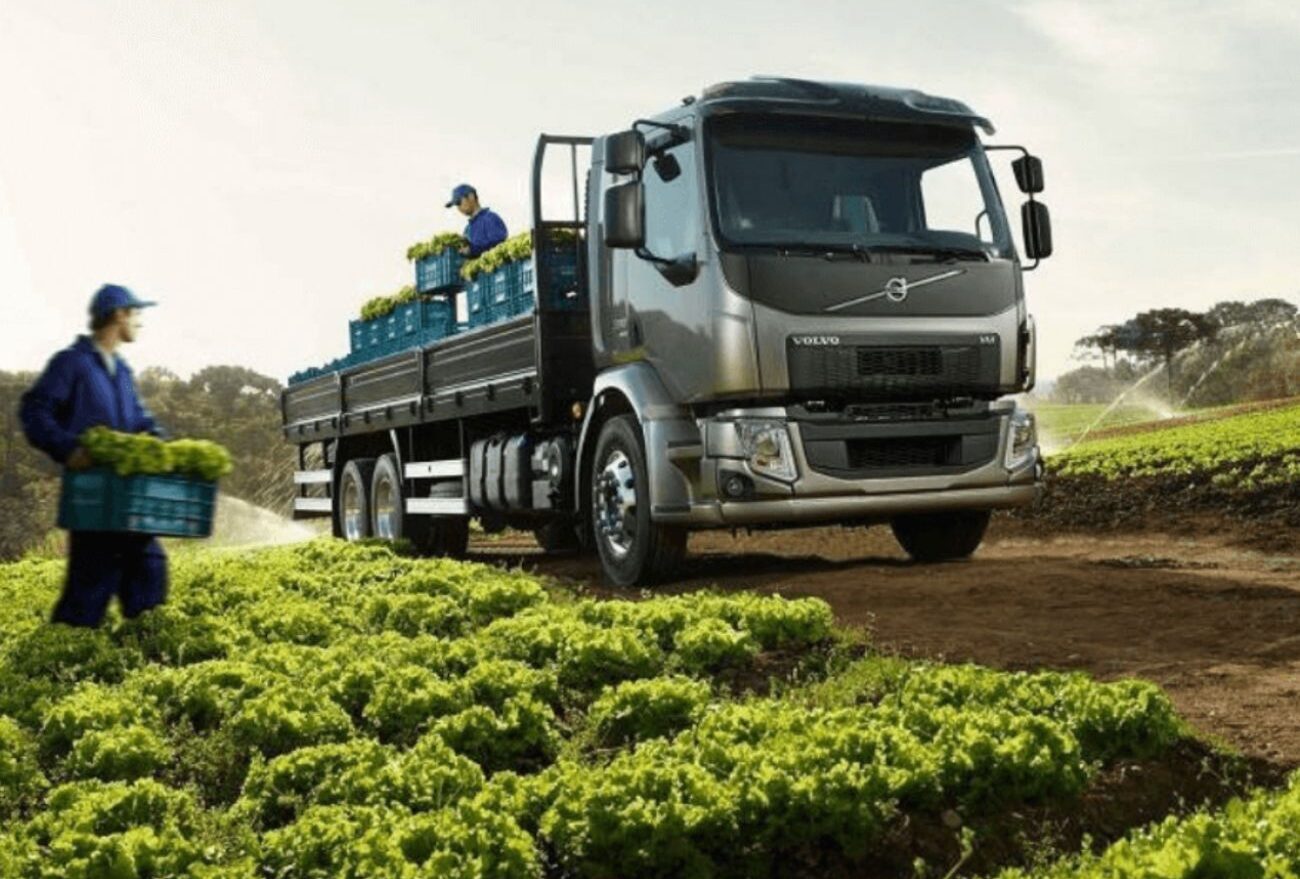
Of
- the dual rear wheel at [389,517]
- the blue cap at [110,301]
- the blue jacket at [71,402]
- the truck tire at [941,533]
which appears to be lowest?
the truck tire at [941,533]

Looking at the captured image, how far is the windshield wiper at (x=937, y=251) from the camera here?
10.9 m

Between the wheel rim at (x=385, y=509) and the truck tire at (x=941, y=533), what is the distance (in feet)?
20.4

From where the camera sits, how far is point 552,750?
272 inches

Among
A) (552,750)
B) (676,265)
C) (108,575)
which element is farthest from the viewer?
(676,265)

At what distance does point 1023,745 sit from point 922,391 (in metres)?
5.61

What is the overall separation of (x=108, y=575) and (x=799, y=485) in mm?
4617

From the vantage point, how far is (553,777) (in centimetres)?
577

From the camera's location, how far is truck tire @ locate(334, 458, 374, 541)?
17.8 m

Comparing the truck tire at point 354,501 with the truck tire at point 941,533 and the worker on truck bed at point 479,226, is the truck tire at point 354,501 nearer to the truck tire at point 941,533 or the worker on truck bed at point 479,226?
the worker on truck bed at point 479,226

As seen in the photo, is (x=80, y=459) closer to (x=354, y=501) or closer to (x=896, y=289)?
(x=896, y=289)

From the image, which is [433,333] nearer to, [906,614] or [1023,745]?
[906,614]

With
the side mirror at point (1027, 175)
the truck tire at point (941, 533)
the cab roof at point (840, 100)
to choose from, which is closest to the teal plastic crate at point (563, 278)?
the cab roof at point (840, 100)

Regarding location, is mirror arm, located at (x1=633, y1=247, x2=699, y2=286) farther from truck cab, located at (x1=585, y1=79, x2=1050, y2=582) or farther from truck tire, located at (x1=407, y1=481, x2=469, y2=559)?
truck tire, located at (x1=407, y1=481, x2=469, y2=559)

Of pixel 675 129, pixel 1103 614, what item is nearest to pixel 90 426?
pixel 675 129
